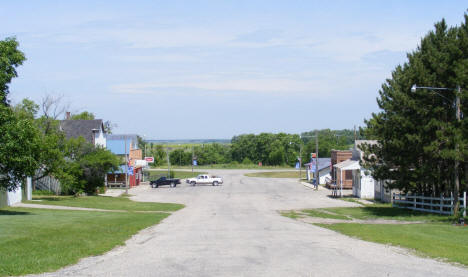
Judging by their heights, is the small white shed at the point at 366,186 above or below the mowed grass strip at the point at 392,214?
above

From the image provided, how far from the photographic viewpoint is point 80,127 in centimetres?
6425

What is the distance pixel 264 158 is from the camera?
154625 mm

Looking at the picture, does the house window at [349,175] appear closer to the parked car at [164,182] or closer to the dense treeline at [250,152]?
the parked car at [164,182]

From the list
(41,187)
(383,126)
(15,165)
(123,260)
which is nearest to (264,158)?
(41,187)

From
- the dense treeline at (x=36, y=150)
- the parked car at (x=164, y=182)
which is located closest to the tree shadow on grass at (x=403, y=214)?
the dense treeline at (x=36, y=150)

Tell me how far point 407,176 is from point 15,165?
71.4ft

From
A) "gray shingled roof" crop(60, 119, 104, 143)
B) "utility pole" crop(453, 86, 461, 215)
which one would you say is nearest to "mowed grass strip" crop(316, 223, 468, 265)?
"utility pole" crop(453, 86, 461, 215)

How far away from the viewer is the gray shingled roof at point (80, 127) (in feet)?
207

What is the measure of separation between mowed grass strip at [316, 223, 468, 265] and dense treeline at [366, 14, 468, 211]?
6024 mm

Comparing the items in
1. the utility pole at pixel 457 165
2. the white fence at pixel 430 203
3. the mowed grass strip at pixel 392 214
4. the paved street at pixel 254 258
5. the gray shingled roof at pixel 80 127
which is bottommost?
the mowed grass strip at pixel 392 214

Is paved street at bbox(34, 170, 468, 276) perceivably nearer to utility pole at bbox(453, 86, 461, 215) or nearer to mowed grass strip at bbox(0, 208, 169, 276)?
mowed grass strip at bbox(0, 208, 169, 276)

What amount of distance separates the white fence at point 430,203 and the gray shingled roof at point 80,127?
1518 inches

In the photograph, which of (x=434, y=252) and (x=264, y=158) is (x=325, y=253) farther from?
(x=264, y=158)

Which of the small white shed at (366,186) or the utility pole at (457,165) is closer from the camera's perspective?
the utility pole at (457,165)
